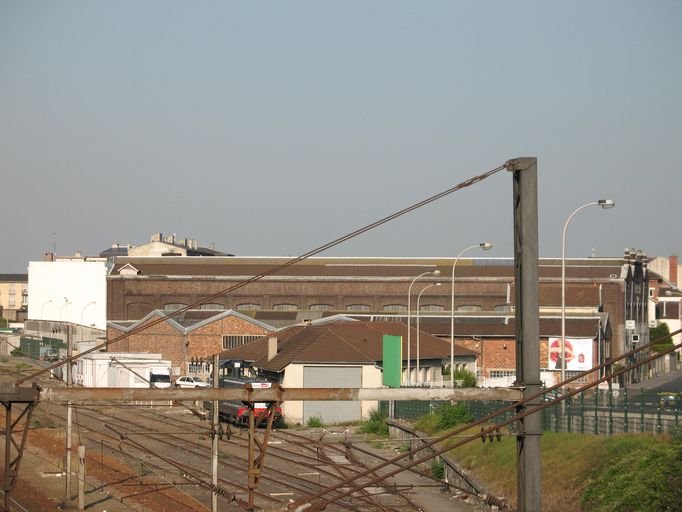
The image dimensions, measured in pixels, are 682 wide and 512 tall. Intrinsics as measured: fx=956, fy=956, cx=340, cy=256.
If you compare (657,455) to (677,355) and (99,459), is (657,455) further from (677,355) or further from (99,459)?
(677,355)

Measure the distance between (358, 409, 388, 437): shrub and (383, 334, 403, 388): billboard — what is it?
1.86 meters

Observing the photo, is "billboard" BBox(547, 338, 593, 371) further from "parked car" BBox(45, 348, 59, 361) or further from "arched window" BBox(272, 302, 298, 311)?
"arched window" BBox(272, 302, 298, 311)

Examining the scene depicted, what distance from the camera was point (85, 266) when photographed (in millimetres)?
104375

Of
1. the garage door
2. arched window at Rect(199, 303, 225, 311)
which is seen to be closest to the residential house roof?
the garage door

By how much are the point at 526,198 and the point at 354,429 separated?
37.6 metres

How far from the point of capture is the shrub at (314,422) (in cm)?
4747

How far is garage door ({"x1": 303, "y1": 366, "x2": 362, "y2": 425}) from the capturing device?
4884 cm

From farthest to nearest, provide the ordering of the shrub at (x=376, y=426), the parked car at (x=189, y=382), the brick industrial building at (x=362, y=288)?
the brick industrial building at (x=362, y=288)
the parked car at (x=189, y=382)
the shrub at (x=376, y=426)

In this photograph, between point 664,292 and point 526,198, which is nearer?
point 526,198

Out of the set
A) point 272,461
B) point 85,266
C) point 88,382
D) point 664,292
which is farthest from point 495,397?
point 664,292

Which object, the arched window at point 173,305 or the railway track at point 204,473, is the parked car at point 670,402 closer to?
the railway track at point 204,473

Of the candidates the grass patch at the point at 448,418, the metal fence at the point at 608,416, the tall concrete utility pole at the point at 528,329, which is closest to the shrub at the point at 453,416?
the grass patch at the point at 448,418

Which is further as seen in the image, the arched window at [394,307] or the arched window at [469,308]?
the arched window at [394,307]

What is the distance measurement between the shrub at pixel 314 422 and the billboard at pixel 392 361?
4612mm
